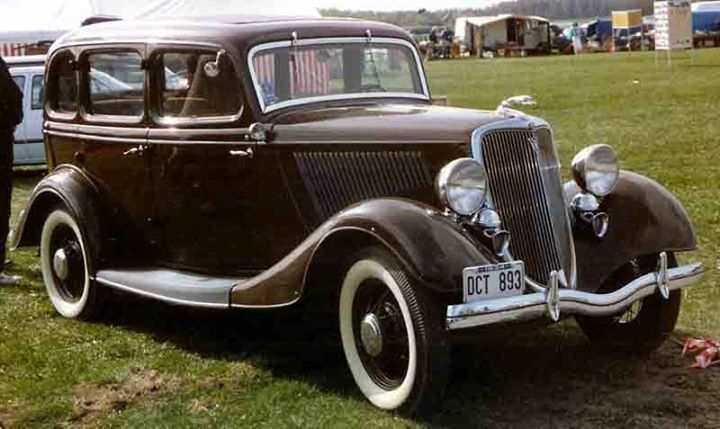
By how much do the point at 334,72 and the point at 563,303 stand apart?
2.12 meters

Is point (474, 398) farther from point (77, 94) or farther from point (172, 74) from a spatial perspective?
point (77, 94)

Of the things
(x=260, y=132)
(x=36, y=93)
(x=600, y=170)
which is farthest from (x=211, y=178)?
(x=36, y=93)

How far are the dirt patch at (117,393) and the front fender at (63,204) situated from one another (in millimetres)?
1247

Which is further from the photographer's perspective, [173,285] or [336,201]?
[173,285]

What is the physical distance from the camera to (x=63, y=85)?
7238 mm

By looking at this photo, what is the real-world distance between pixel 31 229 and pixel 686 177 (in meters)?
7.09

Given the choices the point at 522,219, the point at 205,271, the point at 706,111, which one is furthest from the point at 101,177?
the point at 706,111

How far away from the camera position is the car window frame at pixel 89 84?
21.3 ft

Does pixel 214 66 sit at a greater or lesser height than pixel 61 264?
greater

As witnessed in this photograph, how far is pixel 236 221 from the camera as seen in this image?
237 inches

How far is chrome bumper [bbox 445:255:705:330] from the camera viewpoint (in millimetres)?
4578

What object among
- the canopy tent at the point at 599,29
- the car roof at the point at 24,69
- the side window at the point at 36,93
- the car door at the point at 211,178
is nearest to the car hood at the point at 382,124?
the car door at the point at 211,178

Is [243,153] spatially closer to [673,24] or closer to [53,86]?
[53,86]

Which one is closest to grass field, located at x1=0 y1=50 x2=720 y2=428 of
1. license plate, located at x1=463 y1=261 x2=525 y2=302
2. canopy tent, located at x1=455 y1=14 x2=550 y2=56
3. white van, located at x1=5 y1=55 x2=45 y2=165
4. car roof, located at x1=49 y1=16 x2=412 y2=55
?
license plate, located at x1=463 y1=261 x2=525 y2=302
